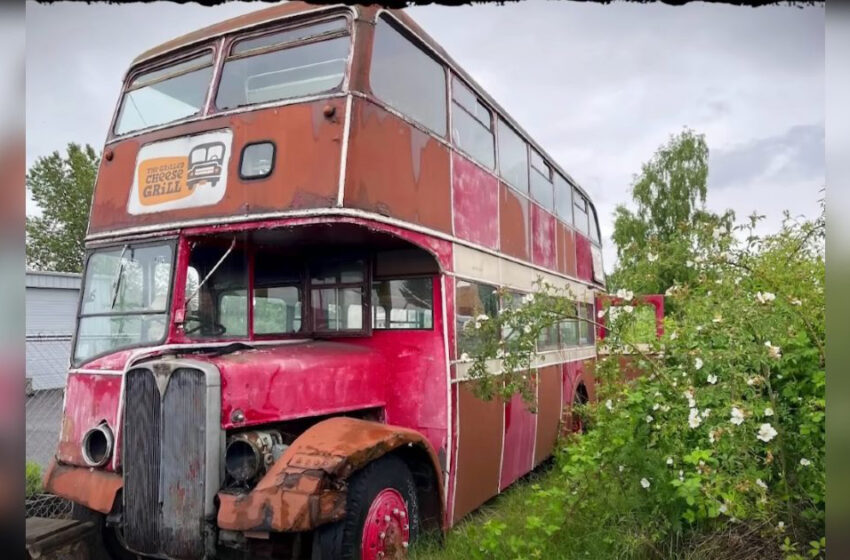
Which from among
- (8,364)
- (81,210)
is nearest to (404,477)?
(8,364)

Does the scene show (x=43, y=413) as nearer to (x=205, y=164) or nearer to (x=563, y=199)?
(x=205, y=164)

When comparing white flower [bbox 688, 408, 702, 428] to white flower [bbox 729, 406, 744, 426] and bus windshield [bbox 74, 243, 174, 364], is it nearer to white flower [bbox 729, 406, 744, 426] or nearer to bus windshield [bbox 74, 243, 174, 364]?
white flower [bbox 729, 406, 744, 426]

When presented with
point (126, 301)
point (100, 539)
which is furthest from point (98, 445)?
point (126, 301)

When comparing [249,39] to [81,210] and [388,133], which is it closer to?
[388,133]

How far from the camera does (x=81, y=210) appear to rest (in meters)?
24.1

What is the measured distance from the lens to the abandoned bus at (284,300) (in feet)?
12.9

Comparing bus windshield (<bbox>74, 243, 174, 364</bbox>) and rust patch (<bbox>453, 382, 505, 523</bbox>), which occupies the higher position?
bus windshield (<bbox>74, 243, 174, 364</bbox>)

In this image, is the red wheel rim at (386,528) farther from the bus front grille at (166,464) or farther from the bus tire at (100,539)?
the bus tire at (100,539)

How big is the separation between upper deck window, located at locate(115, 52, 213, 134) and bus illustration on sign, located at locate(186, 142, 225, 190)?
43 cm

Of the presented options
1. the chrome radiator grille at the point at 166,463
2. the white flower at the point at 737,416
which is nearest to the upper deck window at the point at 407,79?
the chrome radiator grille at the point at 166,463

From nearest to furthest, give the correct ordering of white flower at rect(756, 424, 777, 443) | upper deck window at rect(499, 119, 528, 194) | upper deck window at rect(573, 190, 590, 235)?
white flower at rect(756, 424, 777, 443), upper deck window at rect(499, 119, 528, 194), upper deck window at rect(573, 190, 590, 235)

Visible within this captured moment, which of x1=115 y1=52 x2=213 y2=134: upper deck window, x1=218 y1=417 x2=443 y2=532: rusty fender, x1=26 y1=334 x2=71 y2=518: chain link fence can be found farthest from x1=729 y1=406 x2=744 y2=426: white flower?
x1=115 y1=52 x2=213 y2=134: upper deck window

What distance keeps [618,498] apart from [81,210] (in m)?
25.0

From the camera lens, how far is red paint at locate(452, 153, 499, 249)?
19.7ft
